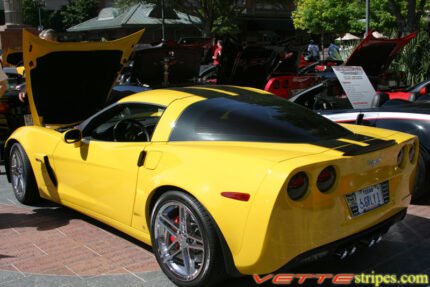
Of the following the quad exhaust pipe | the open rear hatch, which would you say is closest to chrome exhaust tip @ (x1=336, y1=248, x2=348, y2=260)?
the quad exhaust pipe

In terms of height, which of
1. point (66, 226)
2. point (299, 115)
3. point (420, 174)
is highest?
point (299, 115)

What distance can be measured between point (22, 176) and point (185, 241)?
8.97 feet

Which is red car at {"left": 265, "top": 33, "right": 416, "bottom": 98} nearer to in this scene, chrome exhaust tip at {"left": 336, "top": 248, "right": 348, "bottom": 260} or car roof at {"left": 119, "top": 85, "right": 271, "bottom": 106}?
car roof at {"left": 119, "top": 85, "right": 271, "bottom": 106}

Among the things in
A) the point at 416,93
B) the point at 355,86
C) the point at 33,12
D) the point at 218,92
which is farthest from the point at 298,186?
the point at 33,12

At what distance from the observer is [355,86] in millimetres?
6523

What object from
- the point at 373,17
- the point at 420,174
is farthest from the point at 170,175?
the point at 373,17

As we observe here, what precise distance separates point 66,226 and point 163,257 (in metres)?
1.67

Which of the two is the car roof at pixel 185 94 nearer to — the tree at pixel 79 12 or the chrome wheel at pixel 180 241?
the chrome wheel at pixel 180 241

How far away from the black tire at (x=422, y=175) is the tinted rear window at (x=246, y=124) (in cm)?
163

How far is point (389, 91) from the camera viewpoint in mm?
8094

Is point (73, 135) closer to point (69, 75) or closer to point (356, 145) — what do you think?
point (69, 75)

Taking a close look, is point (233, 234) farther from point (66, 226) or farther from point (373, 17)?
point (373, 17)

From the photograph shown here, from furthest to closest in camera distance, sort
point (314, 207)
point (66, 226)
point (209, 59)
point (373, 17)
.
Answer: point (373, 17) → point (209, 59) → point (66, 226) → point (314, 207)

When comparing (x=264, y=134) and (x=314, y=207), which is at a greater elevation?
(x=264, y=134)
